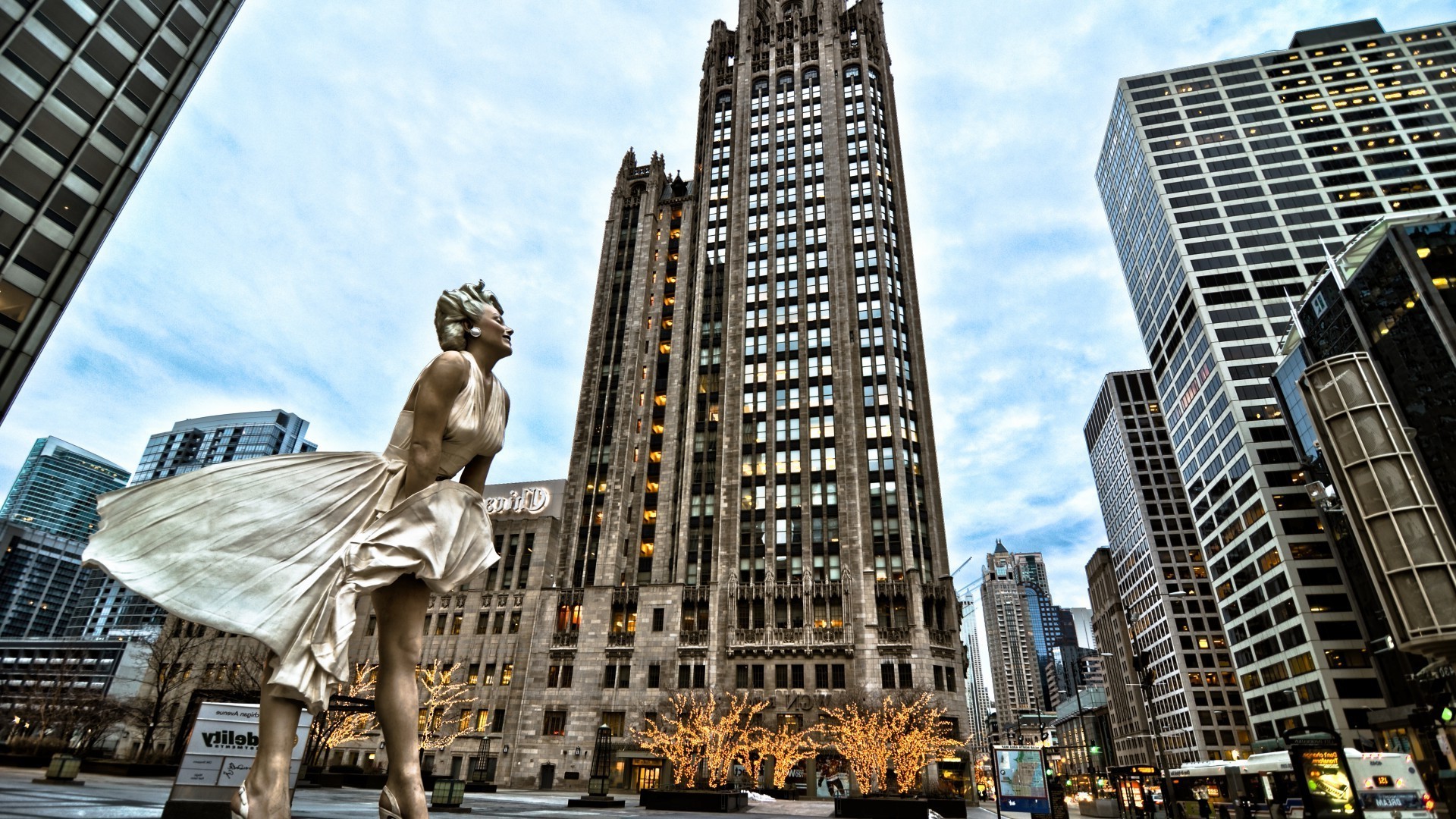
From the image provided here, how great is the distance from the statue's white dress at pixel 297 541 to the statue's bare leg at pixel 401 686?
0.24 m

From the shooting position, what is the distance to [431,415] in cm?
531

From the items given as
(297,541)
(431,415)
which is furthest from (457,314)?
(297,541)

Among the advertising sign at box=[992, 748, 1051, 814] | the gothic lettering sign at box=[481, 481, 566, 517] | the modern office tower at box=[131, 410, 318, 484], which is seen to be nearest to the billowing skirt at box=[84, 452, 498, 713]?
the advertising sign at box=[992, 748, 1051, 814]

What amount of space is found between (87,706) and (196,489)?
7441 centimetres

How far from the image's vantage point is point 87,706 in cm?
5566

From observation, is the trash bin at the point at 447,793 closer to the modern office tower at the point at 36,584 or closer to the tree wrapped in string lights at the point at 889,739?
the tree wrapped in string lights at the point at 889,739

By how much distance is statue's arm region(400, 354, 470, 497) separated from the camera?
5.28 meters

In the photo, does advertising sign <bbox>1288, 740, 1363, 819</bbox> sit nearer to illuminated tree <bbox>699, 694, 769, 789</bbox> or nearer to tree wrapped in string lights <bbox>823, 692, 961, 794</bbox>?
tree wrapped in string lights <bbox>823, 692, 961, 794</bbox>

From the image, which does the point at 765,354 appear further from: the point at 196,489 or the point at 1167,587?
the point at 1167,587

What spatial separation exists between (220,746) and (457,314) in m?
13.6

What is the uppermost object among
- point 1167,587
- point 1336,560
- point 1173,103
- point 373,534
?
point 1173,103

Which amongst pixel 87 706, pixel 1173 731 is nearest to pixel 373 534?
pixel 87 706

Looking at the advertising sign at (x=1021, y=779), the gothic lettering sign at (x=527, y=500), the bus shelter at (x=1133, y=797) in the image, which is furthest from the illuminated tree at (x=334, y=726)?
the bus shelter at (x=1133, y=797)

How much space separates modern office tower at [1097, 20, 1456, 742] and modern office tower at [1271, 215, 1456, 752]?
4.25m
